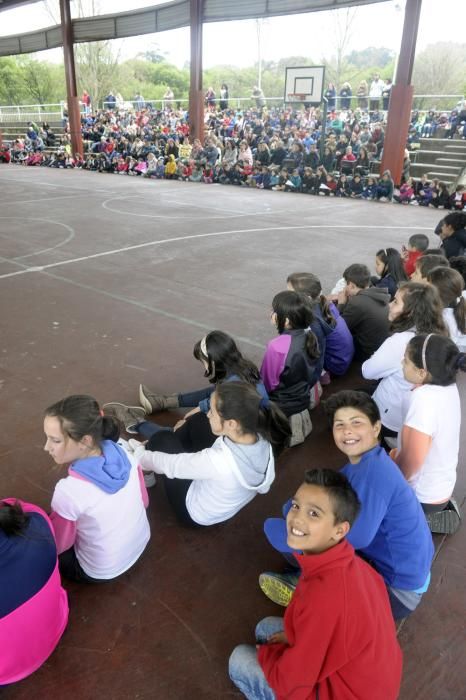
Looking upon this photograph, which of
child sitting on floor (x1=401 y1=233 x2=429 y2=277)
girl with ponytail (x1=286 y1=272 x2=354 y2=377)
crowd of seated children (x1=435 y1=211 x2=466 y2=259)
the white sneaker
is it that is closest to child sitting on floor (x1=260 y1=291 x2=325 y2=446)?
girl with ponytail (x1=286 y1=272 x2=354 y2=377)

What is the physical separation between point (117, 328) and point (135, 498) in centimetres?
280

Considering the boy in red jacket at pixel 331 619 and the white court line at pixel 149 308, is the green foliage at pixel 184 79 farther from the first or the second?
the boy in red jacket at pixel 331 619

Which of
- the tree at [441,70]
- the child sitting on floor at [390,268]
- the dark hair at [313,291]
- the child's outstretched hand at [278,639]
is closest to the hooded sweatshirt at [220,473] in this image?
the child's outstretched hand at [278,639]

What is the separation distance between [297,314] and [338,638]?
179 cm

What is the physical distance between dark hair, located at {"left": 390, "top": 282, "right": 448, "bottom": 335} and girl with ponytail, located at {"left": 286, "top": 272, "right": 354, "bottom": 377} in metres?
0.53

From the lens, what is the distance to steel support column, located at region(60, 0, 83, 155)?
19.2 meters

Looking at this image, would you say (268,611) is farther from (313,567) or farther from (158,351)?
(158,351)

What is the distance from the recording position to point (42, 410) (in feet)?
10.6

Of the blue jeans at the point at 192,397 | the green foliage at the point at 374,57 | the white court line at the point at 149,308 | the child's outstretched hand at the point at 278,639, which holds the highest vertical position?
the green foliage at the point at 374,57

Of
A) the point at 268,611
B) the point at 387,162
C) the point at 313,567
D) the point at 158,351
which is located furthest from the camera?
the point at 387,162

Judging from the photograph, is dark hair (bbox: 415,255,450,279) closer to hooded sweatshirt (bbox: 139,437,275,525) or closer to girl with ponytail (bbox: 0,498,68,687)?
hooded sweatshirt (bbox: 139,437,275,525)

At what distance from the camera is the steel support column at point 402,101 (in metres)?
12.0

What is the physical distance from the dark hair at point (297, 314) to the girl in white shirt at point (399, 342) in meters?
0.35

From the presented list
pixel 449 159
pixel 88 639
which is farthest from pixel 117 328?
pixel 449 159
